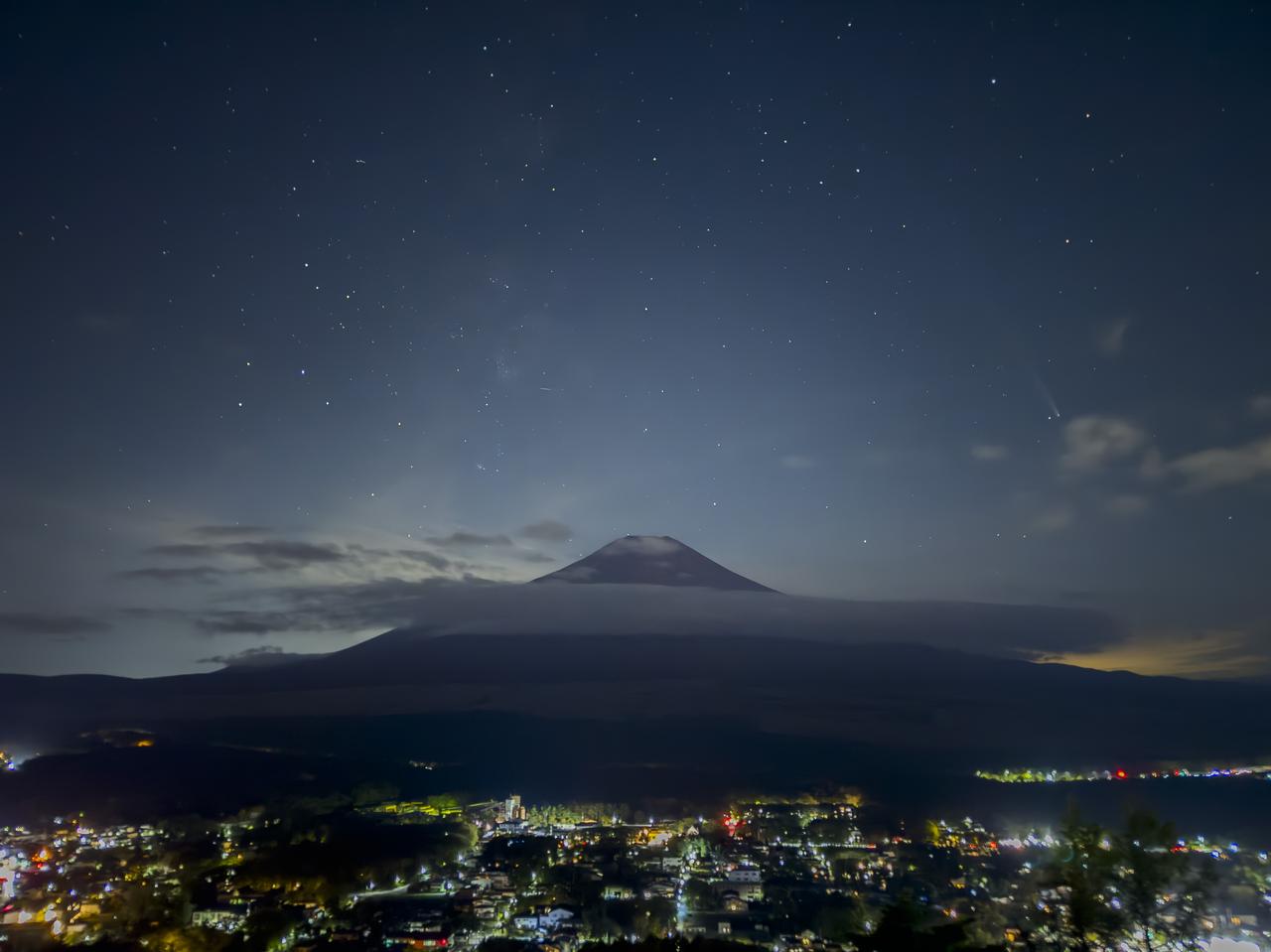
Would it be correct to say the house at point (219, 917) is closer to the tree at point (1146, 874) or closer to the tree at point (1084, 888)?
the tree at point (1084, 888)

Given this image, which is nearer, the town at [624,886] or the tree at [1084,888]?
the tree at [1084,888]

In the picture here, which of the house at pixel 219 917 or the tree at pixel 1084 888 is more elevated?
the tree at pixel 1084 888

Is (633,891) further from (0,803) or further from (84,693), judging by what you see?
(84,693)

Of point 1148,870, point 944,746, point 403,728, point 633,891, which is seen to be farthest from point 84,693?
point 1148,870

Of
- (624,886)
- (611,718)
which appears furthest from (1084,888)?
(611,718)

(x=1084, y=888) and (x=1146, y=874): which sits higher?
(x=1146, y=874)

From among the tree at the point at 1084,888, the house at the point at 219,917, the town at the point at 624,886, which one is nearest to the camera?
the tree at the point at 1084,888

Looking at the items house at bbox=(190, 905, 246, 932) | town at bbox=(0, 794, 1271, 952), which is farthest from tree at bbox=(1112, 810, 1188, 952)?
house at bbox=(190, 905, 246, 932)

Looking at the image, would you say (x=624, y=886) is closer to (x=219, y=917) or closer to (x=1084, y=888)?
(x=219, y=917)

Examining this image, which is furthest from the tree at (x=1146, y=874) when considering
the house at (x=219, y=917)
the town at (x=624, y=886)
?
the house at (x=219, y=917)
